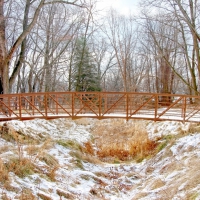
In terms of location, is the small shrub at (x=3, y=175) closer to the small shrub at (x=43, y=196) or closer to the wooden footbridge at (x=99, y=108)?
the small shrub at (x=43, y=196)

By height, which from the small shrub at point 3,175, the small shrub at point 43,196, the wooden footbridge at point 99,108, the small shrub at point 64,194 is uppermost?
the wooden footbridge at point 99,108

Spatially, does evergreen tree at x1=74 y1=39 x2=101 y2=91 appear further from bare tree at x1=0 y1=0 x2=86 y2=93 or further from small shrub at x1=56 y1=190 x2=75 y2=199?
small shrub at x1=56 y1=190 x2=75 y2=199

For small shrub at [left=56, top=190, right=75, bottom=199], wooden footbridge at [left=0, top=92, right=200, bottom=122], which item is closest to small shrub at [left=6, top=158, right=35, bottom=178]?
small shrub at [left=56, top=190, right=75, bottom=199]

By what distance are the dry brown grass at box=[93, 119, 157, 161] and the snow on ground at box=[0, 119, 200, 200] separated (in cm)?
78

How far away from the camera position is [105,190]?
20.0 feet

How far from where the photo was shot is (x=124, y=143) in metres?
10.7

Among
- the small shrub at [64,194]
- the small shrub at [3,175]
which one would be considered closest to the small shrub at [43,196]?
the small shrub at [64,194]

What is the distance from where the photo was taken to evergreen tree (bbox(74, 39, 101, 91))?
2305cm

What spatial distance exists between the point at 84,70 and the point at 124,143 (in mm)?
14289

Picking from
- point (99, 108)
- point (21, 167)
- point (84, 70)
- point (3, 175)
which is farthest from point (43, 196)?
point (84, 70)

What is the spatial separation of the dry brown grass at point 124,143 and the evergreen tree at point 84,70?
1013 centimetres

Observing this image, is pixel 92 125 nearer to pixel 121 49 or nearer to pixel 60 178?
pixel 60 178

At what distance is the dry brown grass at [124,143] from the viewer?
31.1ft

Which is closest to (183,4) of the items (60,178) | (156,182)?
(156,182)
